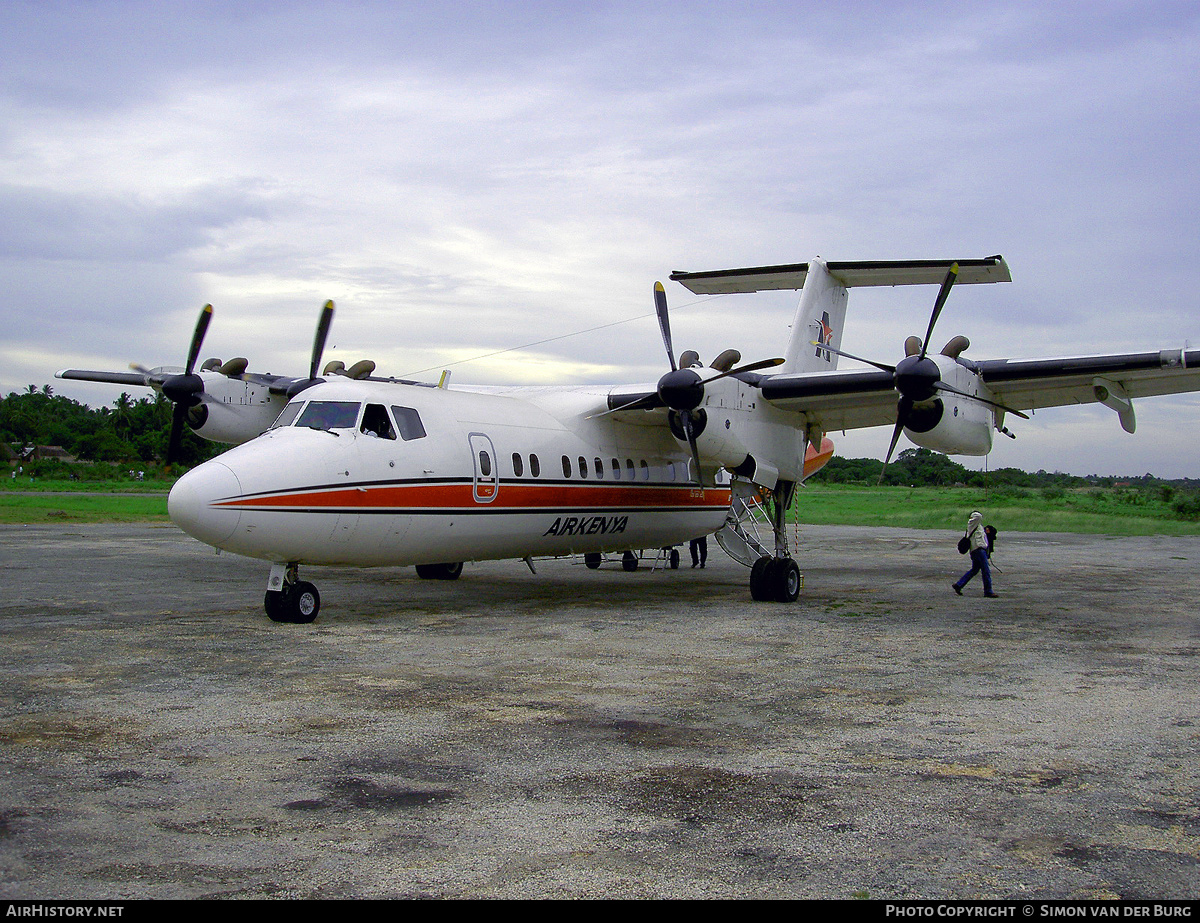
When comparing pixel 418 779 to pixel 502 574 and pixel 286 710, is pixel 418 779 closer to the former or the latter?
pixel 286 710

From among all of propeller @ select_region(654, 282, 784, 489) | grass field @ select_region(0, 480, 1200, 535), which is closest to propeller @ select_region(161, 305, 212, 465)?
propeller @ select_region(654, 282, 784, 489)

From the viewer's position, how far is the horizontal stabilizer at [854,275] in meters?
15.6

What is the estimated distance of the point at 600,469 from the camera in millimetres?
15922

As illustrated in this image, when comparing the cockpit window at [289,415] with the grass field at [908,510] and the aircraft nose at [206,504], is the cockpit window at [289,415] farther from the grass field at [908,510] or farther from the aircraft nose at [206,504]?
the grass field at [908,510]

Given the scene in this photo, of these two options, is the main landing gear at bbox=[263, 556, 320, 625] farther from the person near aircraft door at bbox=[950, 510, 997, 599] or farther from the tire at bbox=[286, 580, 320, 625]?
the person near aircraft door at bbox=[950, 510, 997, 599]

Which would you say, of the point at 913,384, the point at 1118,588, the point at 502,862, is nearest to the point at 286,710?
the point at 502,862

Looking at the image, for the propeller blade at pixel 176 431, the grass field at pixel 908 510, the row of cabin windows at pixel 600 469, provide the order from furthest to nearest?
the grass field at pixel 908 510 < the propeller blade at pixel 176 431 < the row of cabin windows at pixel 600 469

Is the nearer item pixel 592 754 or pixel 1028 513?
pixel 592 754

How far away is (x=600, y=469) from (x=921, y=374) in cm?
533

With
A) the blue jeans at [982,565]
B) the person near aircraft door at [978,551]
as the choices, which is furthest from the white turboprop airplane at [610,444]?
the blue jeans at [982,565]

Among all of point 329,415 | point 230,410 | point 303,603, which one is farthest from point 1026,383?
point 230,410

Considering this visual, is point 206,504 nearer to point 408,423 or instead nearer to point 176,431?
point 408,423

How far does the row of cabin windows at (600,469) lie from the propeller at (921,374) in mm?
4130

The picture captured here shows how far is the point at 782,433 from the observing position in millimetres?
16406
